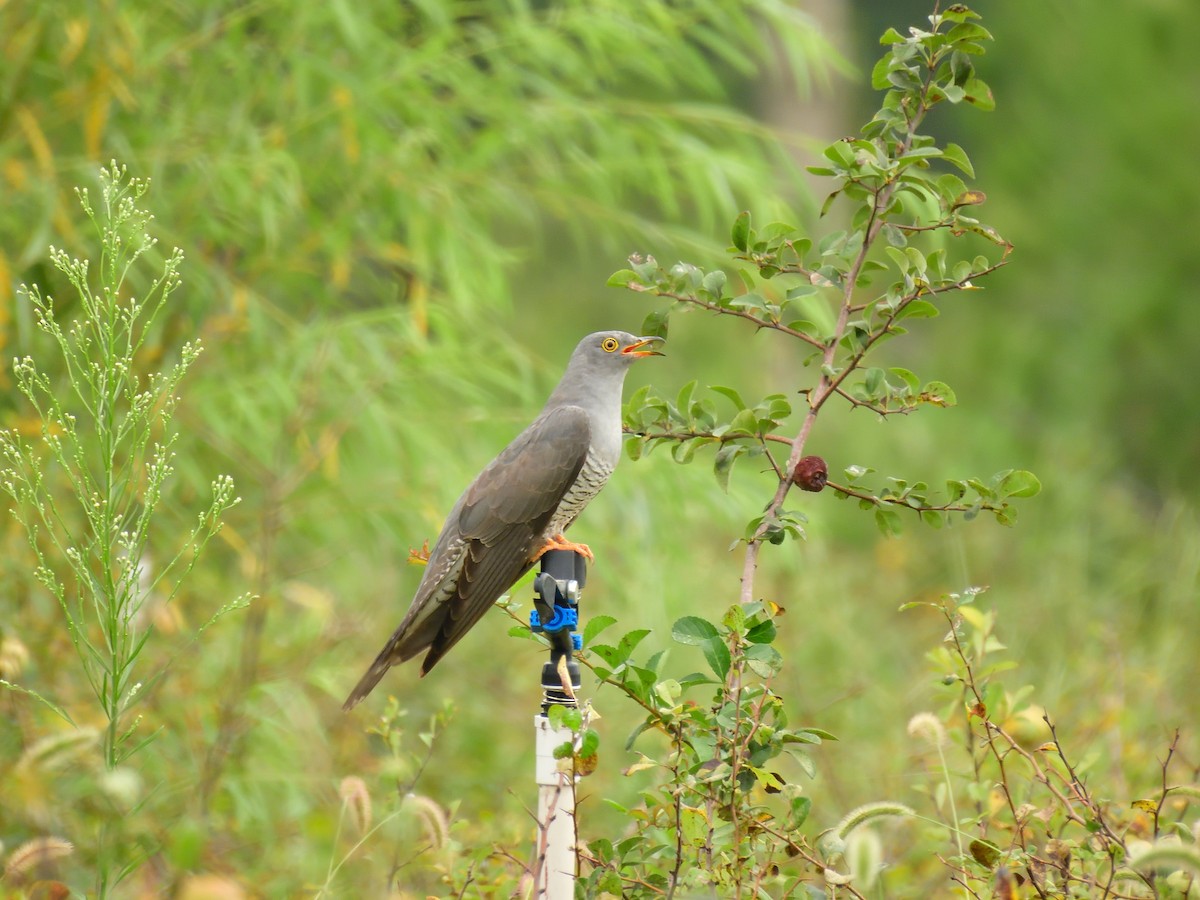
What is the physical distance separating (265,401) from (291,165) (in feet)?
2.31

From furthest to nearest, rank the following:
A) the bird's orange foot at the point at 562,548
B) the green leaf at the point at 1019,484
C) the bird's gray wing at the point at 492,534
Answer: the bird's orange foot at the point at 562,548
the bird's gray wing at the point at 492,534
the green leaf at the point at 1019,484

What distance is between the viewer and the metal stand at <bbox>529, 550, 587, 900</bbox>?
1921 millimetres

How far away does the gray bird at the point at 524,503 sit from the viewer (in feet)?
7.82

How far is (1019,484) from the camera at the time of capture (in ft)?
6.20

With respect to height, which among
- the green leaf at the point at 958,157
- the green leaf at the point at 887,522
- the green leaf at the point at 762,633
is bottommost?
the green leaf at the point at 762,633

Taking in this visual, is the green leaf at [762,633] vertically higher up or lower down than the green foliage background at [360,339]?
lower down

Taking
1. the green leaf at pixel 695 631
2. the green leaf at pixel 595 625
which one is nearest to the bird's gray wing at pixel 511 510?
the green leaf at pixel 595 625

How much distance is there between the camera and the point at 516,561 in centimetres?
245

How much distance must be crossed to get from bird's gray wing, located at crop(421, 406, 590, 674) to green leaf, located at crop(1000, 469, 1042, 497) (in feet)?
3.07

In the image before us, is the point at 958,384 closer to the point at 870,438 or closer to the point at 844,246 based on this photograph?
the point at 870,438

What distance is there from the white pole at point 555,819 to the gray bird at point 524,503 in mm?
398

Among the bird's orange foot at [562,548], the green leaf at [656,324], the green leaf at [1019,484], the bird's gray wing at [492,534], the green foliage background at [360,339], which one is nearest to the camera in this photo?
the green leaf at [1019,484]

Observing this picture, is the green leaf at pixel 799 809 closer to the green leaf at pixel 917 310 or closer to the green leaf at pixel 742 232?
the green leaf at pixel 917 310

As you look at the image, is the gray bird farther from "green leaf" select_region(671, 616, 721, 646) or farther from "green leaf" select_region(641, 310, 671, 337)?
"green leaf" select_region(671, 616, 721, 646)
